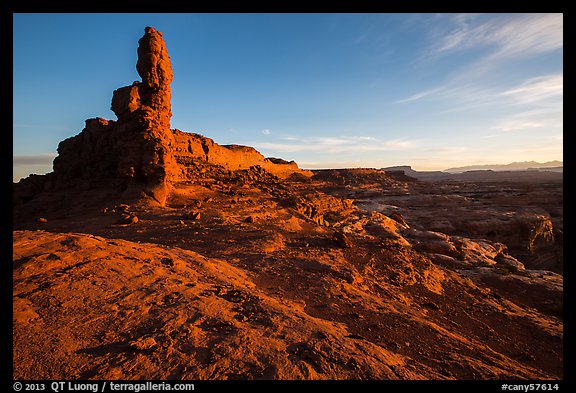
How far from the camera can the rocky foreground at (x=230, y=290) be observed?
341 cm

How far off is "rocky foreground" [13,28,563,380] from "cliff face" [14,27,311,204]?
12 cm

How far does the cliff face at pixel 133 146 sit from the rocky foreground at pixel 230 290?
115mm

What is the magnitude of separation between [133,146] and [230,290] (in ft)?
46.7

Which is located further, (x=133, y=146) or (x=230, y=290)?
(x=133, y=146)

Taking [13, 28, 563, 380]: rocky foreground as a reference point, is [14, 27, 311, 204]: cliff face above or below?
above

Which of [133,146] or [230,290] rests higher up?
[133,146]

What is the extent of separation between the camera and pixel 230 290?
5.50m

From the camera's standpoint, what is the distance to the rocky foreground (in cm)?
341

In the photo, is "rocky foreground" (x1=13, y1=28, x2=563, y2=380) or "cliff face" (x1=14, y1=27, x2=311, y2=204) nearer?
"rocky foreground" (x1=13, y1=28, x2=563, y2=380)

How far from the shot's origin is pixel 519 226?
22.7m
